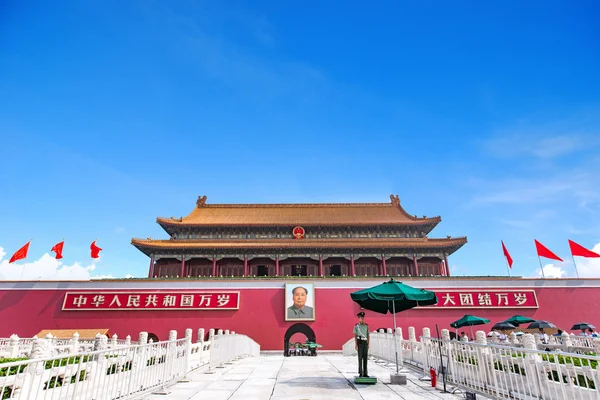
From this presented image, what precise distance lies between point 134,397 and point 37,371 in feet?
7.54

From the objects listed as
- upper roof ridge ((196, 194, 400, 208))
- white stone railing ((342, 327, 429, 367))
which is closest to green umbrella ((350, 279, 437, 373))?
white stone railing ((342, 327, 429, 367))

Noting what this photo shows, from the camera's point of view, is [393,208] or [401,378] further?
[393,208]

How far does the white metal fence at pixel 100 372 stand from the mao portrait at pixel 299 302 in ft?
34.5

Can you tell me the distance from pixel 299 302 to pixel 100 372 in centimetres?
1564

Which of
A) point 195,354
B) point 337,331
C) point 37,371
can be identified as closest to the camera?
point 37,371

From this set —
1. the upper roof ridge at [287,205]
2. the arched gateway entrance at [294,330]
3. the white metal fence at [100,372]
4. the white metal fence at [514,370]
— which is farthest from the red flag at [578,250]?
the white metal fence at [100,372]

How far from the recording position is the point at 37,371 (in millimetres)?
4023

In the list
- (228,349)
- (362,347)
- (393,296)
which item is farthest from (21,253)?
(393,296)

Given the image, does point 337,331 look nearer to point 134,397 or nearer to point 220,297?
point 220,297

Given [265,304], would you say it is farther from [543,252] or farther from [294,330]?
[543,252]

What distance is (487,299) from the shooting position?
66.8 ft

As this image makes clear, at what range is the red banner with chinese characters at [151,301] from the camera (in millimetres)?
20125

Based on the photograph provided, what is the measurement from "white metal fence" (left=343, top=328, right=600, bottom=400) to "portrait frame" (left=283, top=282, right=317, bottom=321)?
437 inches

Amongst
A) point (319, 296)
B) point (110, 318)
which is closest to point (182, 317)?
point (110, 318)
